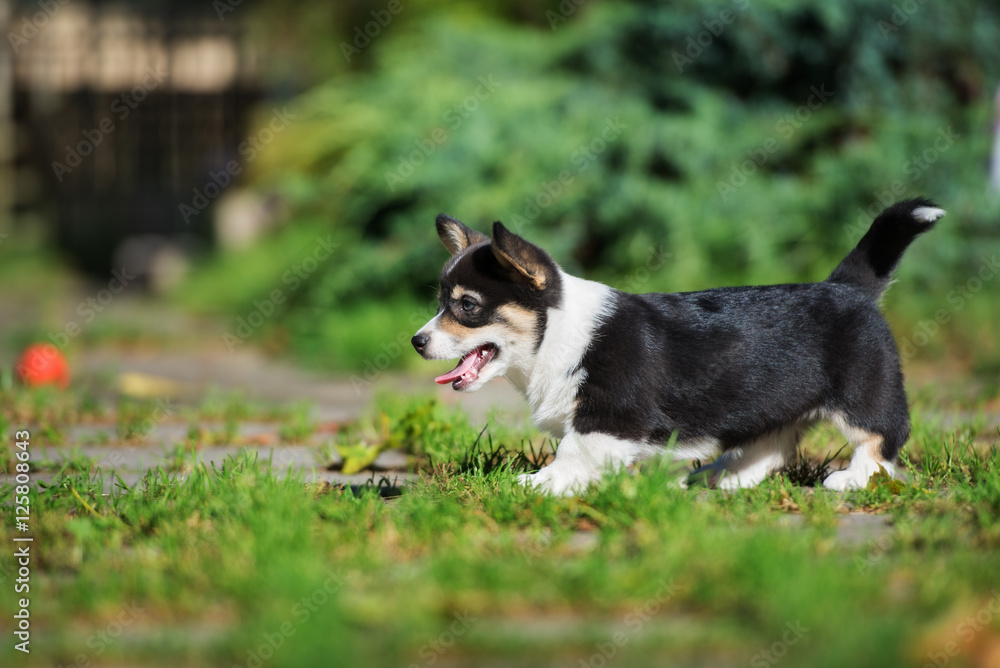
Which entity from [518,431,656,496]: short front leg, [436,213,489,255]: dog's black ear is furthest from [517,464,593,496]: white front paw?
[436,213,489,255]: dog's black ear

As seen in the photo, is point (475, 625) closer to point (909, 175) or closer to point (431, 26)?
point (909, 175)

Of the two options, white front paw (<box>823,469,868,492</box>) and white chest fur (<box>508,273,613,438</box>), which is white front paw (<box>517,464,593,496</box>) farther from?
white front paw (<box>823,469,868,492</box>)

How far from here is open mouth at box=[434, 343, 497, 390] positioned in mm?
3777

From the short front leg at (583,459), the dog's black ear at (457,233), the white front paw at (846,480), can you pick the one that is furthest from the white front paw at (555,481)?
the dog's black ear at (457,233)

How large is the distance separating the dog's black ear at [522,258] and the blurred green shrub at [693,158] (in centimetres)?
357

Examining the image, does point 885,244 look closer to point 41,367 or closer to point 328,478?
point 328,478

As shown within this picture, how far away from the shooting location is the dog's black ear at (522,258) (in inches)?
140

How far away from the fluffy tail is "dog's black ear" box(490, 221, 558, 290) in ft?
3.91

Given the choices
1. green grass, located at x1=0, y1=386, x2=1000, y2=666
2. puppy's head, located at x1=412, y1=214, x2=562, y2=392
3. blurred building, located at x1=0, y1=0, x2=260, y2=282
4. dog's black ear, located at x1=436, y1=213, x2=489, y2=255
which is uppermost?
dog's black ear, located at x1=436, y1=213, x2=489, y2=255

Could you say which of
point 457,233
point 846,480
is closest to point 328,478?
point 457,233

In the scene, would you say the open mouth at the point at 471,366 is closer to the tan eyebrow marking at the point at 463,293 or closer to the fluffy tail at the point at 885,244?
the tan eyebrow marking at the point at 463,293

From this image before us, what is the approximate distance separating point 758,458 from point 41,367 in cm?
423

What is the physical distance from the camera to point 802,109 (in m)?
7.97

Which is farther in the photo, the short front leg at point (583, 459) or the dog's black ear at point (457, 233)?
the dog's black ear at point (457, 233)
